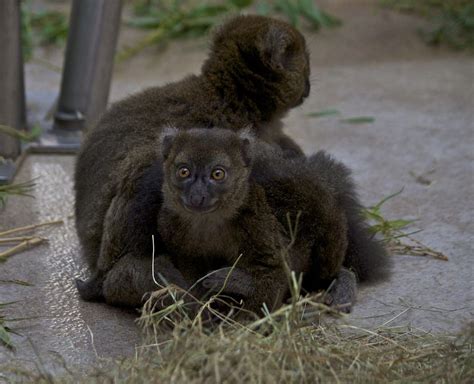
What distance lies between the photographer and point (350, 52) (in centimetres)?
954

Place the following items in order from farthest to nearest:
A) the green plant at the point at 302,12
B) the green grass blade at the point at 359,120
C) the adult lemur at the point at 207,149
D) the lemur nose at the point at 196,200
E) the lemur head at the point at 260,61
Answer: the green plant at the point at 302,12 → the green grass blade at the point at 359,120 → the lemur head at the point at 260,61 → the adult lemur at the point at 207,149 → the lemur nose at the point at 196,200

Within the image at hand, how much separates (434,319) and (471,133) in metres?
3.11

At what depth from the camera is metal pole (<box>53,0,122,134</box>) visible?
6859 millimetres

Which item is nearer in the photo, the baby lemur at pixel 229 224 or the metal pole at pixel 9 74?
the baby lemur at pixel 229 224

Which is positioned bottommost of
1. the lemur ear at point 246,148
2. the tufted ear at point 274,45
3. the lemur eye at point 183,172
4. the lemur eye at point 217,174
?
the lemur eye at point 183,172

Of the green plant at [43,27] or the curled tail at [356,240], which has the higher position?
the curled tail at [356,240]

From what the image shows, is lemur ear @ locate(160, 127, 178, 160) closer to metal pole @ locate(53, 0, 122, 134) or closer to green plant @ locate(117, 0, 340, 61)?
metal pole @ locate(53, 0, 122, 134)

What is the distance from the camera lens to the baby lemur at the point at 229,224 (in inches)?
167

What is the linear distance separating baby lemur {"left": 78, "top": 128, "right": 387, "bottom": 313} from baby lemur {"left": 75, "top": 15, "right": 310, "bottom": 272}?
0.56 ft

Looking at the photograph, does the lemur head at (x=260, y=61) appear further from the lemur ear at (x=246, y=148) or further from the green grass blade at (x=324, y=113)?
the green grass blade at (x=324, y=113)

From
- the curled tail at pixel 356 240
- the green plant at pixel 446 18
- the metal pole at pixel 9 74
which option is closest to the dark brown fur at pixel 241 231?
the curled tail at pixel 356 240

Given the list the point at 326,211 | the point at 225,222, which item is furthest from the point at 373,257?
the point at 225,222

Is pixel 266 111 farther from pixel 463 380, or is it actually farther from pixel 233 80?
pixel 463 380

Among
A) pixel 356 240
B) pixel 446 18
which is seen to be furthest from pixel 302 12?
pixel 356 240
